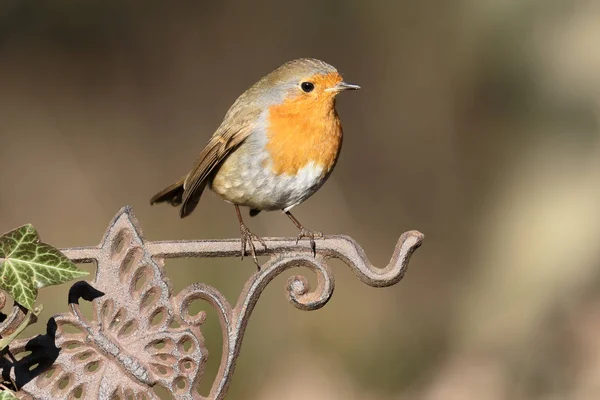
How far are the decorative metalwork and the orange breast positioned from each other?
795 millimetres

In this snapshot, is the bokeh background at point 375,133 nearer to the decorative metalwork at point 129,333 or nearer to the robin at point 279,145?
the robin at point 279,145

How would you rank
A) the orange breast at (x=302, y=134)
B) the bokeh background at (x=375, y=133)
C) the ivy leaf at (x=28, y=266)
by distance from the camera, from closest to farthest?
1. the ivy leaf at (x=28, y=266)
2. the orange breast at (x=302, y=134)
3. the bokeh background at (x=375, y=133)

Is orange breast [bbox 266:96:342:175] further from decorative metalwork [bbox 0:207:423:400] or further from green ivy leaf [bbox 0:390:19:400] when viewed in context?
green ivy leaf [bbox 0:390:19:400]

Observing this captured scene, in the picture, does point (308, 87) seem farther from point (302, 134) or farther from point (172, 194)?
point (172, 194)

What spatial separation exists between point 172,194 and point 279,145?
1.57ft

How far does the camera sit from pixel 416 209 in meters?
4.39

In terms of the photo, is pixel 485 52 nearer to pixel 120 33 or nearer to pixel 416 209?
pixel 416 209

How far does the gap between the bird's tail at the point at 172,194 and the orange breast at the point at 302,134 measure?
1.21 ft

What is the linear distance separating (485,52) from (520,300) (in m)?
1.13

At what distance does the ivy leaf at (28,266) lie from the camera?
1585 mm

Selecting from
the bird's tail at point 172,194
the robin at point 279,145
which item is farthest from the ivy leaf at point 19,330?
the bird's tail at point 172,194

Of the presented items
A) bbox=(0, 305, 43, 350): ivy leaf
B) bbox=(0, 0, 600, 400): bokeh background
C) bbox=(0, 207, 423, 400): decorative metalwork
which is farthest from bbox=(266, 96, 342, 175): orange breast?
bbox=(0, 0, 600, 400): bokeh background

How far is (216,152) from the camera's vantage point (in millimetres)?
2721

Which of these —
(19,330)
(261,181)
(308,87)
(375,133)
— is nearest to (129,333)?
(19,330)
